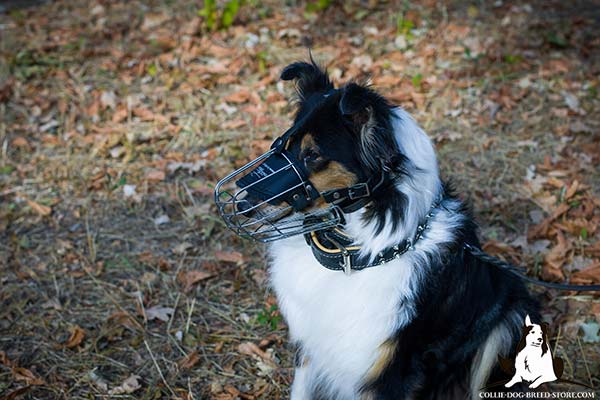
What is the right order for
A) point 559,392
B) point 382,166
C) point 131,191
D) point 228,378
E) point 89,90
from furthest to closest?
point 89,90, point 131,191, point 228,378, point 559,392, point 382,166

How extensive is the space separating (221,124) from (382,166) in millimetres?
3526

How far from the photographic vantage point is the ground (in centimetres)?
376

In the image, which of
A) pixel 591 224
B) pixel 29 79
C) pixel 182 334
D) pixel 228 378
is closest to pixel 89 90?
pixel 29 79

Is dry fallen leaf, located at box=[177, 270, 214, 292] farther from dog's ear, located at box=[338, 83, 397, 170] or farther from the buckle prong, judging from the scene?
dog's ear, located at box=[338, 83, 397, 170]

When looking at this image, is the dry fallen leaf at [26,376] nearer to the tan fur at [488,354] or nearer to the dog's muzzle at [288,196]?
the dog's muzzle at [288,196]

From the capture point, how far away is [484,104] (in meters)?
5.95

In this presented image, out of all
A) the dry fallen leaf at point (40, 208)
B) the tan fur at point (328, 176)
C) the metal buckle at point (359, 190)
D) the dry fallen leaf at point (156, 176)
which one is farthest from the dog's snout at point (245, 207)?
the dry fallen leaf at point (40, 208)

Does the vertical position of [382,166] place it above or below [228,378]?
above

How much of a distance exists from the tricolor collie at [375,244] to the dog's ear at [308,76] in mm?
137

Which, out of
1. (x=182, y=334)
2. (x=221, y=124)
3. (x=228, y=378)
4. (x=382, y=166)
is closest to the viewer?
(x=382, y=166)

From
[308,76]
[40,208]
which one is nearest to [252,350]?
[308,76]

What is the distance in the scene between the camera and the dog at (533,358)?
9.13ft

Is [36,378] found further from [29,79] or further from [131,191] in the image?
[29,79]

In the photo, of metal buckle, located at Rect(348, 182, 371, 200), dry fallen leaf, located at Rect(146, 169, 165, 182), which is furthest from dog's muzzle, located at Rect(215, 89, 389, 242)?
dry fallen leaf, located at Rect(146, 169, 165, 182)
